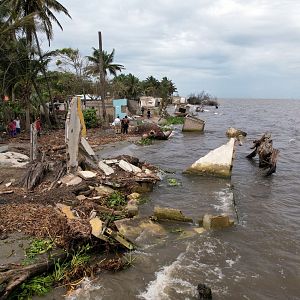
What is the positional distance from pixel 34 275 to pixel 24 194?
443 centimetres

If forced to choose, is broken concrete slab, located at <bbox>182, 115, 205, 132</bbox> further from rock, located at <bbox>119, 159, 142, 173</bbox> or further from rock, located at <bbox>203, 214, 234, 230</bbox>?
rock, located at <bbox>203, 214, 234, 230</bbox>

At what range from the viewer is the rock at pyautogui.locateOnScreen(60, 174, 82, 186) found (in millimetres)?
11338

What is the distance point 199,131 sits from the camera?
117 feet

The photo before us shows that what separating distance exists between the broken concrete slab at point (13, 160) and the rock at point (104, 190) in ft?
14.1

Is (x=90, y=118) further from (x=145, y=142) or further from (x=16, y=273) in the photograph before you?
(x=16, y=273)

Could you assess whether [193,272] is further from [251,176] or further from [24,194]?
[251,176]

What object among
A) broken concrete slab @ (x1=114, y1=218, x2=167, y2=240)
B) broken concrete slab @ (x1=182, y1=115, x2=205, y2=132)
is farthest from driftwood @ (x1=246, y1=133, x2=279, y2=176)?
broken concrete slab @ (x1=182, y1=115, x2=205, y2=132)

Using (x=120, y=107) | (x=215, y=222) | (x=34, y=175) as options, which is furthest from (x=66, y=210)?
(x=120, y=107)

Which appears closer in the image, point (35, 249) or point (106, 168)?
point (35, 249)

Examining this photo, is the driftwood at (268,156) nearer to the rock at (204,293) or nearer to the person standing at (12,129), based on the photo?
the rock at (204,293)

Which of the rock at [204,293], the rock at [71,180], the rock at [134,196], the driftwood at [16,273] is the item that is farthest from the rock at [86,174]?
the rock at [204,293]

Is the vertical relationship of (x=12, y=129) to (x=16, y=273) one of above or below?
above

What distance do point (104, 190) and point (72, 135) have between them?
228 cm

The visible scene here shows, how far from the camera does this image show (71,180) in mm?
11500
